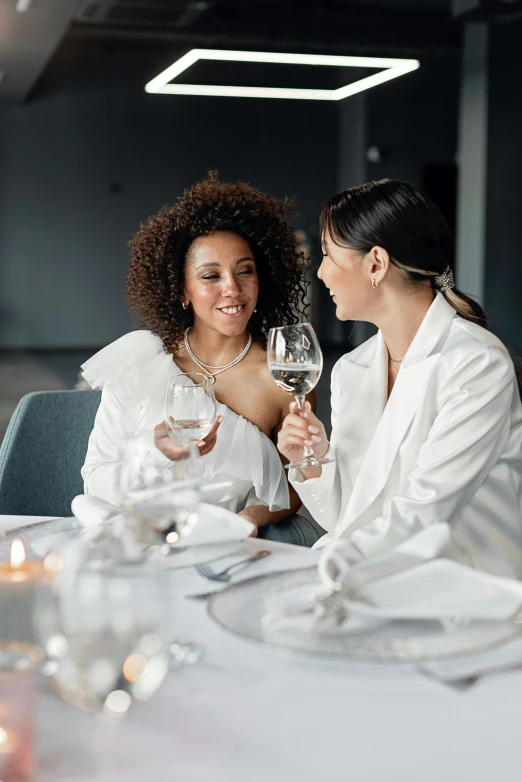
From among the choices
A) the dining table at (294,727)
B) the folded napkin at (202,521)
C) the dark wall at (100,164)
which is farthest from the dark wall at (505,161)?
the dining table at (294,727)

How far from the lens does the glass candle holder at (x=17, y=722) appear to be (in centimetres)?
80

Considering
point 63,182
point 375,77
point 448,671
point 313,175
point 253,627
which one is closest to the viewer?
point 448,671

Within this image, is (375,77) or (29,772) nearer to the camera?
(29,772)

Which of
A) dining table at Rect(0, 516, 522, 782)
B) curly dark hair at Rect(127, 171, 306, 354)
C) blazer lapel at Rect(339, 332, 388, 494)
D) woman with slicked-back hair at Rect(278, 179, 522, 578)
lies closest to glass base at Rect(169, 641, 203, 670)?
dining table at Rect(0, 516, 522, 782)

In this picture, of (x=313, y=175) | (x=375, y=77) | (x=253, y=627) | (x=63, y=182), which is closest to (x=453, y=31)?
(x=375, y=77)

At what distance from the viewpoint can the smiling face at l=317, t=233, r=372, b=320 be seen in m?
2.11

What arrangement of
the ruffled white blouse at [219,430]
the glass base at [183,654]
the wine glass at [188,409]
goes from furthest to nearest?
the ruffled white blouse at [219,430]
the wine glass at [188,409]
the glass base at [183,654]

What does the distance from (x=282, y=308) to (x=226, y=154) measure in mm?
12912

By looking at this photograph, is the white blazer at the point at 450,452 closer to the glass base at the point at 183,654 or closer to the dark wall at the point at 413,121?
the glass base at the point at 183,654

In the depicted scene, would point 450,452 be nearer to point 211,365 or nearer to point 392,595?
point 392,595

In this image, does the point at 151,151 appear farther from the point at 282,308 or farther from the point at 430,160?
Result: the point at 282,308

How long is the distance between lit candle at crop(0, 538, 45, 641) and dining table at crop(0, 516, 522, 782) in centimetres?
11

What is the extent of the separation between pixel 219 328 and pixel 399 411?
0.73 m

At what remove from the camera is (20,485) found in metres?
2.67
